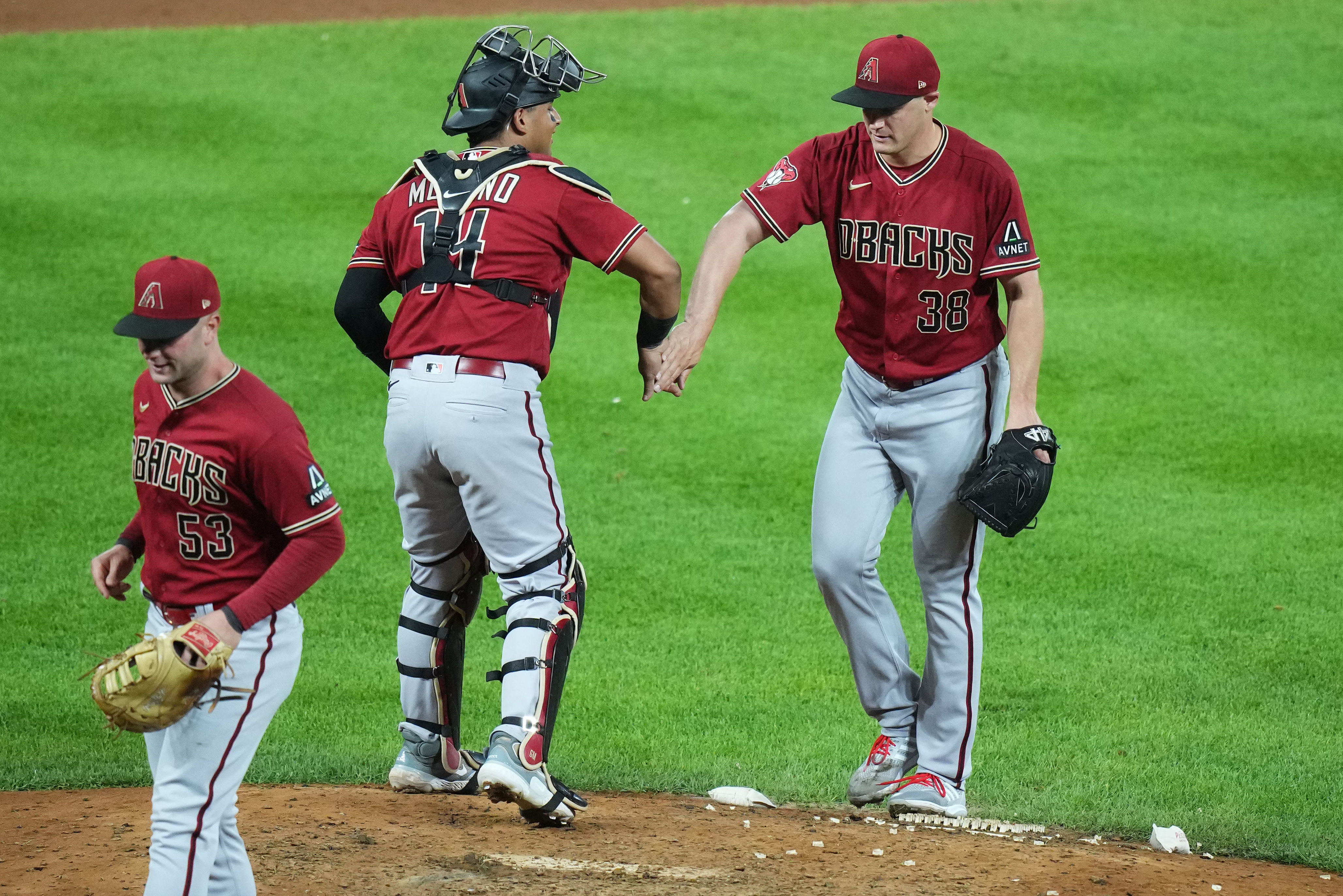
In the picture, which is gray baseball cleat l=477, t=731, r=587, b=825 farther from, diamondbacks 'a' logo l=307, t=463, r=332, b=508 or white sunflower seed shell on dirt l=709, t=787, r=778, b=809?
diamondbacks 'a' logo l=307, t=463, r=332, b=508

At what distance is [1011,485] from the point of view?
14.8ft

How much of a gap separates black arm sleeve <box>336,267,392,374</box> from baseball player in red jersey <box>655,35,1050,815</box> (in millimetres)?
860

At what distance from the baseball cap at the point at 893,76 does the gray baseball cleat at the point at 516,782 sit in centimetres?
211

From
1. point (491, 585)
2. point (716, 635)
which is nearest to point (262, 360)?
point (491, 585)

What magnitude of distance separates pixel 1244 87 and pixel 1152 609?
9464mm

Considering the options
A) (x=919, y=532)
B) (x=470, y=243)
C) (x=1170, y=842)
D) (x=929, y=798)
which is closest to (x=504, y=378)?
(x=470, y=243)

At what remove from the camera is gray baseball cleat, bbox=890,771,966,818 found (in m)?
4.82

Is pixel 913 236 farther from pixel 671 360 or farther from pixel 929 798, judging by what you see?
pixel 929 798

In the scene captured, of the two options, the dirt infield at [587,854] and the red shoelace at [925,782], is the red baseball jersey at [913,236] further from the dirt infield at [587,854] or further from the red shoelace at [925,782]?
the dirt infield at [587,854]

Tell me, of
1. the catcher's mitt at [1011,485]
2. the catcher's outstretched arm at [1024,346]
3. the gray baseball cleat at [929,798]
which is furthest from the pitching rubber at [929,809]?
the catcher's outstretched arm at [1024,346]

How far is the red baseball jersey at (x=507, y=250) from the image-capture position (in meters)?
4.25

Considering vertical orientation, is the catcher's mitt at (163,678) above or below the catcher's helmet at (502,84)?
below

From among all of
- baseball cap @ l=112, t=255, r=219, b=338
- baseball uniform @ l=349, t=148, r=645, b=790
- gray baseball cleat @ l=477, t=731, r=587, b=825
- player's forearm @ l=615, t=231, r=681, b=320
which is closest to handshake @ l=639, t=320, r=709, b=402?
player's forearm @ l=615, t=231, r=681, b=320

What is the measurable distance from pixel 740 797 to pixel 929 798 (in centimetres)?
69
